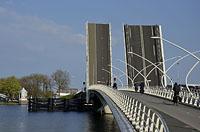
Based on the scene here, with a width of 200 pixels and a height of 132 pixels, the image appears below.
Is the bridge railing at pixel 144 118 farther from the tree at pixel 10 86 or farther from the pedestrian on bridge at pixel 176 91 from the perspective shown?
the tree at pixel 10 86

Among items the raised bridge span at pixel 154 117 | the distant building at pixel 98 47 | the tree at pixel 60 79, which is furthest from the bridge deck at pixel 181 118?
the tree at pixel 60 79

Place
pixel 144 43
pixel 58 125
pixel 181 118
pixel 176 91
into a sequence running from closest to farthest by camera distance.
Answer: pixel 181 118 < pixel 176 91 < pixel 58 125 < pixel 144 43

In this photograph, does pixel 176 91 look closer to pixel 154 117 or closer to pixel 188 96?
pixel 188 96

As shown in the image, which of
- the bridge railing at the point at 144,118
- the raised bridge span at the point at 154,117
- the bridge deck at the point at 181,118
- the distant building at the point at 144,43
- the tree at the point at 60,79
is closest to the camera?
the bridge railing at the point at 144,118

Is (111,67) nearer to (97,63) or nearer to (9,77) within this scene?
(97,63)

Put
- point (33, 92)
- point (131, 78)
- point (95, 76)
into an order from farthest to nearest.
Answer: point (33, 92) < point (95, 76) < point (131, 78)

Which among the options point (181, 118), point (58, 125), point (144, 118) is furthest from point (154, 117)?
point (58, 125)

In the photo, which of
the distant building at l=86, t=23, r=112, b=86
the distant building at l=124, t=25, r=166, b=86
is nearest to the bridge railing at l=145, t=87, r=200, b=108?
the distant building at l=124, t=25, r=166, b=86

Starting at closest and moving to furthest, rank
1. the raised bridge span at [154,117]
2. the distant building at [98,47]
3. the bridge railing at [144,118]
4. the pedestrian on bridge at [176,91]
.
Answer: the bridge railing at [144,118], the raised bridge span at [154,117], the pedestrian on bridge at [176,91], the distant building at [98,47]

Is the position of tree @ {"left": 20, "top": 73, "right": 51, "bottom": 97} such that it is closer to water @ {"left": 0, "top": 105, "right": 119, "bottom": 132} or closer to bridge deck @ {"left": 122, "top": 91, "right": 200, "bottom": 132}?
water @ {"left": 0, "top": 105, "right": 119, "bottom": 132}

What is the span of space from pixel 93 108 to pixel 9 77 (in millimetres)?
45775

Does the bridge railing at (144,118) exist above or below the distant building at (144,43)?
below

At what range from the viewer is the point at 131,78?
222ft

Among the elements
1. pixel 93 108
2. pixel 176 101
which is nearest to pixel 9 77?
pixel 93 108
